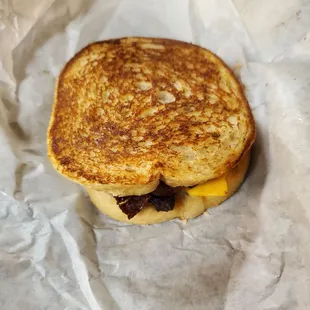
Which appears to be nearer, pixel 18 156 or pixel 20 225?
pixel 20 225

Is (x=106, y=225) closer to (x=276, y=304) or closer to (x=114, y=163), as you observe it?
(x=114, y=163)

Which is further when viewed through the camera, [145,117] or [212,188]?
[145,117]

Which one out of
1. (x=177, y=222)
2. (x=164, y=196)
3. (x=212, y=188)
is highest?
(x=212, y=188)

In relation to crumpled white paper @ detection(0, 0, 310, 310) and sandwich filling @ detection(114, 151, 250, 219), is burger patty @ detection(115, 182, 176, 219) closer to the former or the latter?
sandwich filling @ detection(114, 151, 250, 219)

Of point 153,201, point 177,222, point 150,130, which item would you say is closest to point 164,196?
point 153,201

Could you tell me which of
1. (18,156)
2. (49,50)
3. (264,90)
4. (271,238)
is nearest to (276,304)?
(271,238)

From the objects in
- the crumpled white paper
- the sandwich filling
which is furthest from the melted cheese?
the crumpled white paper

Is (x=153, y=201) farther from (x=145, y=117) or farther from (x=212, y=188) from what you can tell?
(x=145, y=117)
